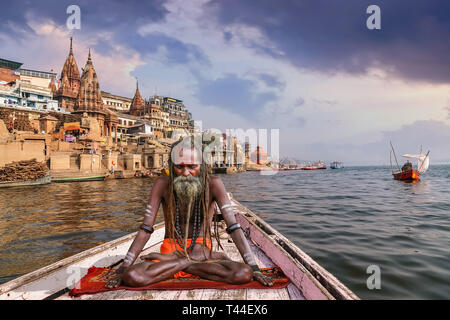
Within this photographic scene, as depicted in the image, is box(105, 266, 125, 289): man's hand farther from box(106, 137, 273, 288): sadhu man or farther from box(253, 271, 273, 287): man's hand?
box(253, 271, 273, 287): man's hand

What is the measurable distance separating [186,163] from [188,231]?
3.30 ft

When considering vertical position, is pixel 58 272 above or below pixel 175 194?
below

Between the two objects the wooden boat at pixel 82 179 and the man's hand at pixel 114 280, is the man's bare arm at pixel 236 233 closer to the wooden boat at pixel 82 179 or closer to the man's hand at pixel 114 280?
the man's hand at pixel 114 280

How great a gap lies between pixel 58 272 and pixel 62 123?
5723 cm

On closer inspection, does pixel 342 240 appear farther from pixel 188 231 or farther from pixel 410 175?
pixel 410 175

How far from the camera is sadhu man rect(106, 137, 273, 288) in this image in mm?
2740

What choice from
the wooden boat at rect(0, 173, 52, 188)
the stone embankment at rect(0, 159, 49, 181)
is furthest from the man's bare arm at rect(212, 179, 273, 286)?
the stone embankment at rect(0, 159, 49, 181)

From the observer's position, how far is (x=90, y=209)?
1286 centimetres

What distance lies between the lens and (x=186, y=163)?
2.99 meters

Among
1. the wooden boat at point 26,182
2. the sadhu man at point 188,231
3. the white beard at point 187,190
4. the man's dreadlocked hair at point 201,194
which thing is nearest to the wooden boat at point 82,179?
the wooden boat at point 26,182

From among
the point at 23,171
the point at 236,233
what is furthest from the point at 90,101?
the point at 236,233

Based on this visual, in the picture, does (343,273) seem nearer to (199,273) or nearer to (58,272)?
(199,273)

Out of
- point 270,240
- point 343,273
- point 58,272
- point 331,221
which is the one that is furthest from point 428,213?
point 58,272
